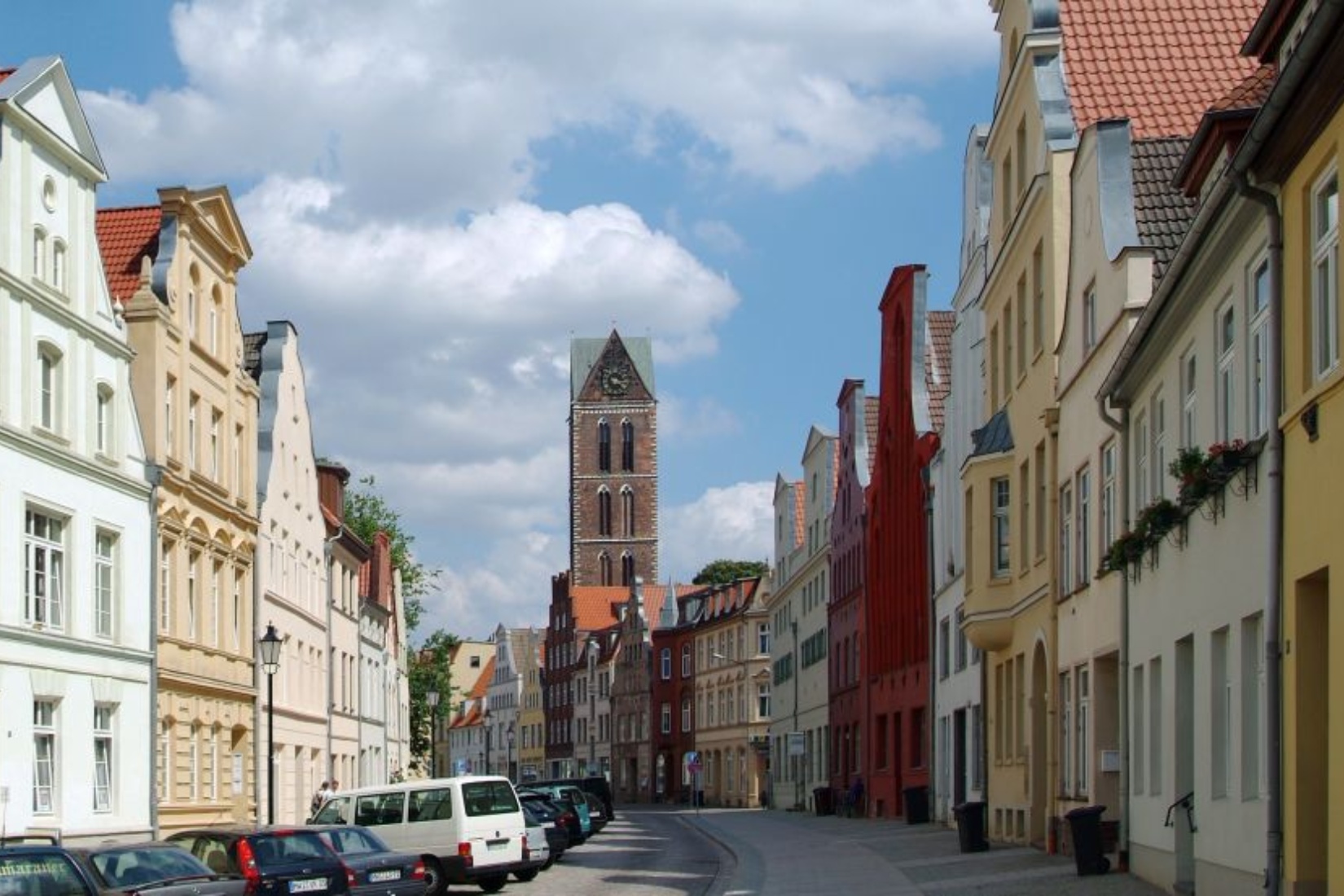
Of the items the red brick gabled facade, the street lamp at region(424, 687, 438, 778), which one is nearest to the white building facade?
the red brick gabled facade

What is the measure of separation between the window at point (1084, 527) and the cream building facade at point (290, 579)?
850 inches

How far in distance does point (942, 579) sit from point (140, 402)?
20.8m

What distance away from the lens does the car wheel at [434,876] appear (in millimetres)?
29078

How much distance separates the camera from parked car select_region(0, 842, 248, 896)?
15.5 metres

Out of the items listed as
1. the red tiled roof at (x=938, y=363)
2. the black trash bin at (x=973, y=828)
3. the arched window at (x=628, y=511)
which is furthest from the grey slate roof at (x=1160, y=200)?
the arched window at (x=628, y=511)

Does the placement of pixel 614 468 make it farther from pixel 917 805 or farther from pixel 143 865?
pixel 143 865

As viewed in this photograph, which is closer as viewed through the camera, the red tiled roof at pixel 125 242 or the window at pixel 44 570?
the window at pixel 44 570

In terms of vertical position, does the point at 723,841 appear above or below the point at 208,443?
below

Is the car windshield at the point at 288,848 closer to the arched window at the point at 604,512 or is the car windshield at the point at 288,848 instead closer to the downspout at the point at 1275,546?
the downspout at the point at 1275,546

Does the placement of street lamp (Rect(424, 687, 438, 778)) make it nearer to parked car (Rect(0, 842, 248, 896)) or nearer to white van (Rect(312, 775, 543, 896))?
white van (Rect(312, 775, 543, 896))

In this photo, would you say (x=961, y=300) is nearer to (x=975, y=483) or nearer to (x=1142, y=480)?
(x=975, y=483)

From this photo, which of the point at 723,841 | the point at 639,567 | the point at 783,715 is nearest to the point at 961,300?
the point at 723,841

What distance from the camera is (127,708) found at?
1368 inches

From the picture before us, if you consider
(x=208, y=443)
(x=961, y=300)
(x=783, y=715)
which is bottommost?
(x=783, y=715)
